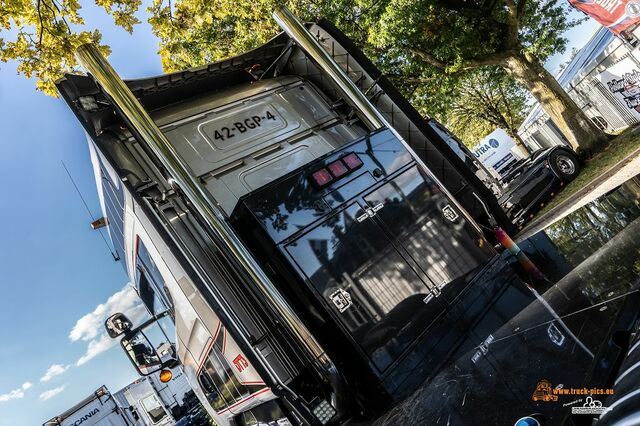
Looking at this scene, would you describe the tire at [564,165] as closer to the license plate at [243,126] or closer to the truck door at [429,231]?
the truck door at [429,231]

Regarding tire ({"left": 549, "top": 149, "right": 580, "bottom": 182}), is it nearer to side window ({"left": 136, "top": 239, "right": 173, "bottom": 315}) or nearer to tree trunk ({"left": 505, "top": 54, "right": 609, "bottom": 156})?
tree trunk ({"left": 505, "top": 54, "right": 609, "bottom": 156})

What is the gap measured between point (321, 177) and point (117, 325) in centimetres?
264

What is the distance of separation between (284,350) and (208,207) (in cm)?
129

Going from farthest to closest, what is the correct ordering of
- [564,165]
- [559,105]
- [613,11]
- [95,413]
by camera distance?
1. [95,413]
2. [559,105]
3. [564,165]
4. [613,11]

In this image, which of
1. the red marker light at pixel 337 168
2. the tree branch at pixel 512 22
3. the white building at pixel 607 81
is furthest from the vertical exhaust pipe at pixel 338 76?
the white building at pixel 607 81

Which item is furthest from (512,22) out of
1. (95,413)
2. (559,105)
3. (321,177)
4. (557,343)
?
(95,413)

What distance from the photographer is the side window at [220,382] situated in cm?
334

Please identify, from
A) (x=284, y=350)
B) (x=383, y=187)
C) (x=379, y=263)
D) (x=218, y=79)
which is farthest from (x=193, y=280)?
(x=218, y=79)

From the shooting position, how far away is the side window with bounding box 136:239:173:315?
398 centimetres

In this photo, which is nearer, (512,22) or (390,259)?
(390,259)

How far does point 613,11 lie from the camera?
379 inches

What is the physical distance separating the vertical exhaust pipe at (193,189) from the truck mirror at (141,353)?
69.0 inches

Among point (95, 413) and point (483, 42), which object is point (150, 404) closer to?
point (95, 413)

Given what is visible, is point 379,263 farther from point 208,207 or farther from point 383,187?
point 208,207
